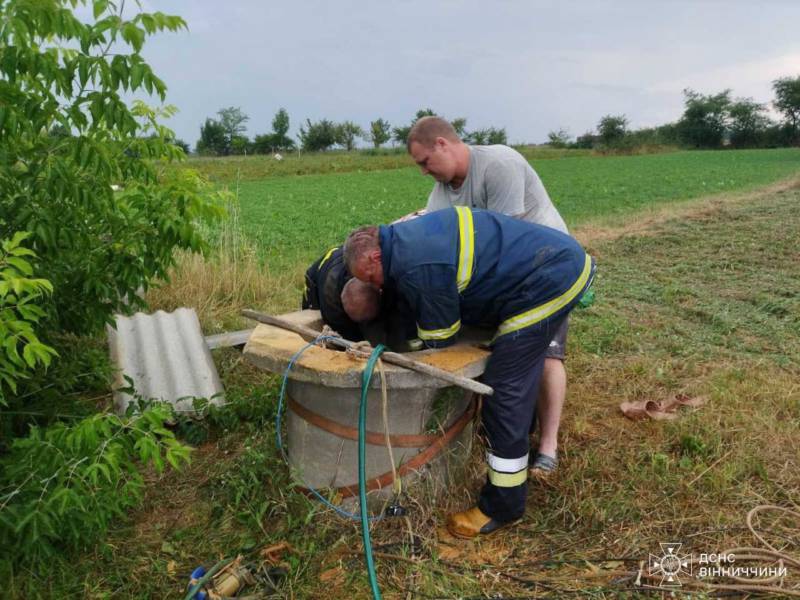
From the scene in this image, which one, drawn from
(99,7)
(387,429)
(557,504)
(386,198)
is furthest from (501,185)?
(386,198)

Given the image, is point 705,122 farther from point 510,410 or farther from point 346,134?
point 510,410

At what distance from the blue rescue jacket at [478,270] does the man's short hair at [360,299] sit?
0.11 meters

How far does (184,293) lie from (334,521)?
3.70 metres

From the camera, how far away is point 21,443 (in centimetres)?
241

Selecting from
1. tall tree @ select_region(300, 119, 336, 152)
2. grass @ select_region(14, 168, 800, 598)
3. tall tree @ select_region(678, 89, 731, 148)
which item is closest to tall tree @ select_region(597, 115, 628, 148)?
tall tree @ select_region(678, 89, 731, 148)

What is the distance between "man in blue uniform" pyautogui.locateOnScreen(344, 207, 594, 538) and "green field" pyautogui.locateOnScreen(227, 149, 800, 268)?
560 cm

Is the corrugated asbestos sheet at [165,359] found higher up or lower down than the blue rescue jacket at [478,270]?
lower down

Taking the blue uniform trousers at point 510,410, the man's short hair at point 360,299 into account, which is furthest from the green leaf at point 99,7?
the blue uniform trousers at point 510,410

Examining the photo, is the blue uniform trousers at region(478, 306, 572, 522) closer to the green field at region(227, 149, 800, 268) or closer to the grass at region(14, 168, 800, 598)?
the grass at region(14, 168, 800, 598)

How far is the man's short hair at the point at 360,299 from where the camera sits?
121 inches

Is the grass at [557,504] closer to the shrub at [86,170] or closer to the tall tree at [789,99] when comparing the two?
the shrub at [86,170]

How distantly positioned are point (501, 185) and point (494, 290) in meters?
0.85

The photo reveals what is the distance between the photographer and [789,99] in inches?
2410

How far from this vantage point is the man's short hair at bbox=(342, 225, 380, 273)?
286cm
